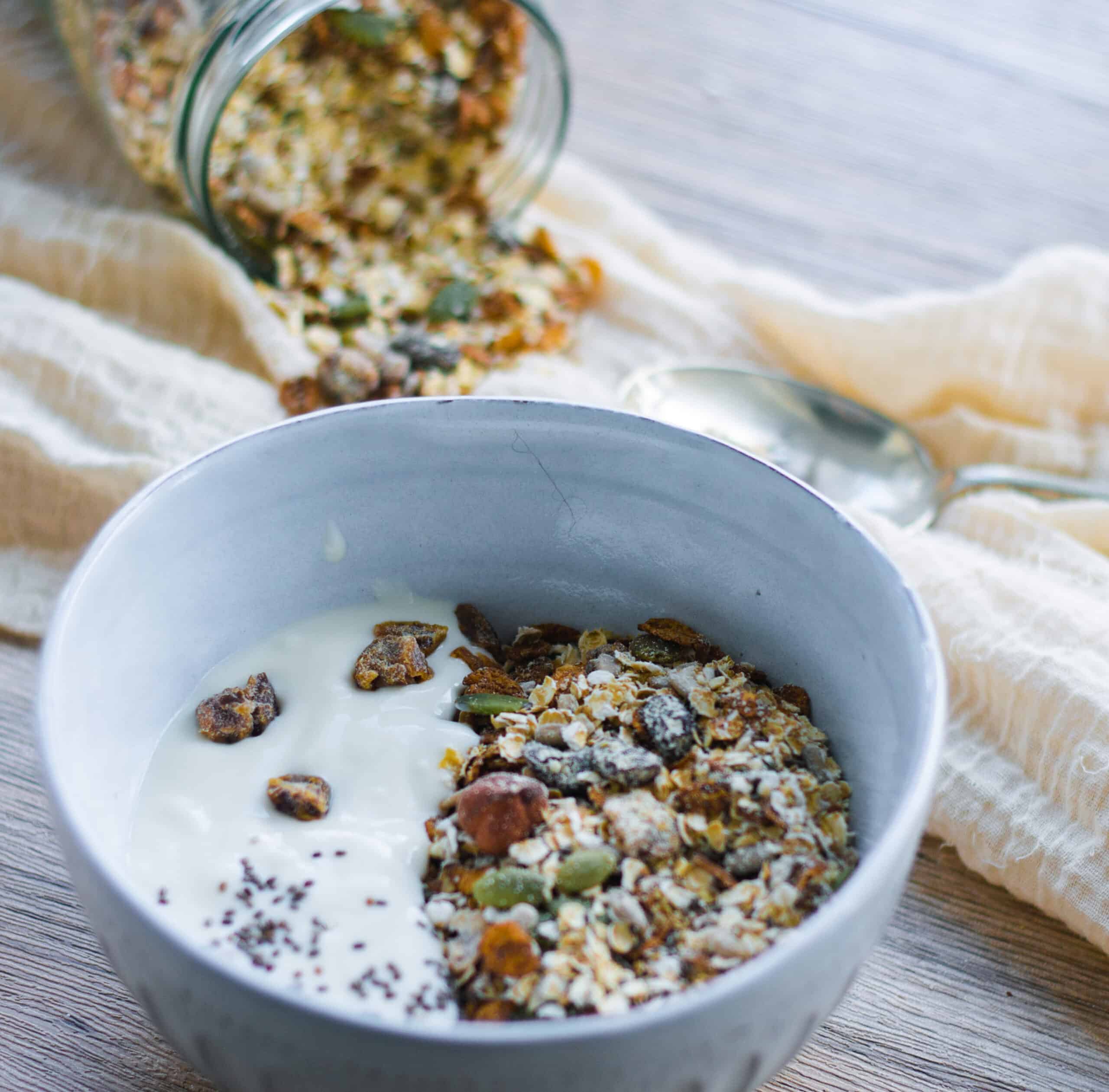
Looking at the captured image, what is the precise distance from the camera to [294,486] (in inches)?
24.9

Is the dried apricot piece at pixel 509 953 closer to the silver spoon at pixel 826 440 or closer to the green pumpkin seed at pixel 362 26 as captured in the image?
the silver spoon at pixel 826 440

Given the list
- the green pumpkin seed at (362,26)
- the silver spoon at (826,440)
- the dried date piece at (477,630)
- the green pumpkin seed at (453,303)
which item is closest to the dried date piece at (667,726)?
the dried date piece at (477,630)

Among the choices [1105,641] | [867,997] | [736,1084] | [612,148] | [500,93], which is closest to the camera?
[736,1084]

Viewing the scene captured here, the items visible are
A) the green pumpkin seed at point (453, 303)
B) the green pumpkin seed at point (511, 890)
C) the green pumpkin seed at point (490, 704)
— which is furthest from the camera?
the green pumpkin seed at point (453, 303)

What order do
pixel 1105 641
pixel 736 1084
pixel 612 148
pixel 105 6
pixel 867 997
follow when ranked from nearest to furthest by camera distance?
pixel 736 1084 < pixel 867 997 < pixel 1105 641 < pixel 105 6 < pixel 612 148

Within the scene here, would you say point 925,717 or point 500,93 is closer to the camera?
point 925,717

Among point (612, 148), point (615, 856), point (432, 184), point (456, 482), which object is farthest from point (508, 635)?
point (612, 148)

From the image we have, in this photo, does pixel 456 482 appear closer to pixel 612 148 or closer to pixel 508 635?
pixel 508 635

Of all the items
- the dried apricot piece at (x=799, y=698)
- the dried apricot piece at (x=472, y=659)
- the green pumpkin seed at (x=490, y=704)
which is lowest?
the dried apricot piece at (x=472, y=659)

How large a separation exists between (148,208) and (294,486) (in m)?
0.53

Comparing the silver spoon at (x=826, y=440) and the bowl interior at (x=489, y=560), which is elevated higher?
the bowl interior at (x=489, y=560)

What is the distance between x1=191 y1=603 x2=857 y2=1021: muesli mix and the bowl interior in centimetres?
3

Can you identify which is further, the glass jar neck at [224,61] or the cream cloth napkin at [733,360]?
the glass jar neck at [224,61]

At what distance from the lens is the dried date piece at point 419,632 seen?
65cm
